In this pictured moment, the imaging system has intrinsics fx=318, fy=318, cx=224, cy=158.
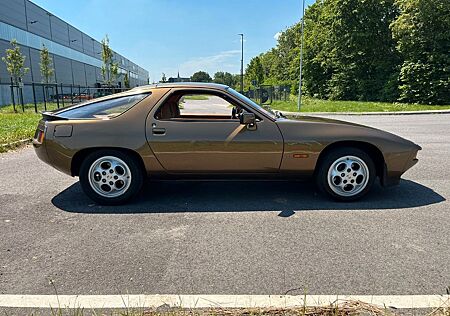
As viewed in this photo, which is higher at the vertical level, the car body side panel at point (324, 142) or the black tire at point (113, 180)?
the car body side panel at point (324, 142)

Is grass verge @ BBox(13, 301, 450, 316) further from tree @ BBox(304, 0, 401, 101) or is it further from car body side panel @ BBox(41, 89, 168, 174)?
tree @ BBox(304, 0, 401, 101)

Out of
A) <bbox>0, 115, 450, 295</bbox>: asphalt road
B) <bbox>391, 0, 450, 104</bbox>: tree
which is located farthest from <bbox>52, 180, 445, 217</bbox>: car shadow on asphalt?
<bbox>391, 0, 450, 104</bbox>: tree

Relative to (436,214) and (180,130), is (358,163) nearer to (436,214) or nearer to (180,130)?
(436,214)

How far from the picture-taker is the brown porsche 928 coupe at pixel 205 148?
3.95 m

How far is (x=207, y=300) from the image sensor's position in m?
2.27

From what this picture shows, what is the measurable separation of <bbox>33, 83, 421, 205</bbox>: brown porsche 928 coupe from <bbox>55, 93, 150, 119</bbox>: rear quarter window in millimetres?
13

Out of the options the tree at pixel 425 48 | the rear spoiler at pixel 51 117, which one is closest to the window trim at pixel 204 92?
the rear spoiler at pixel 51 117

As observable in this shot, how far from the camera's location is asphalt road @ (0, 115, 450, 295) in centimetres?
248

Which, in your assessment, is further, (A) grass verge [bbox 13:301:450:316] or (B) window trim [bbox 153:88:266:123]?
(B) window trim [bbox 153:88:266:123]

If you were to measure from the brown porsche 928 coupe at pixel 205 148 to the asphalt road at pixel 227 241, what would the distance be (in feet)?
1.16

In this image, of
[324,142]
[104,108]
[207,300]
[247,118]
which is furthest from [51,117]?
[324,142]

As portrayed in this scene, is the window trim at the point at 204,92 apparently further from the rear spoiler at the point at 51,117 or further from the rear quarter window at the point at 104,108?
the rear spoiler at the point at 51,117

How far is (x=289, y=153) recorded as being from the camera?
399cm

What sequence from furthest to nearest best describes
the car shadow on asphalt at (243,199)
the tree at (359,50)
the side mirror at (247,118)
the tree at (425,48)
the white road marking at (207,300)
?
the tree at (359,50) < the tree at (425,48) < the car shadow on asphalt at (243,199) < the side mirror at (247,118) < the white road marking at (207,300)
